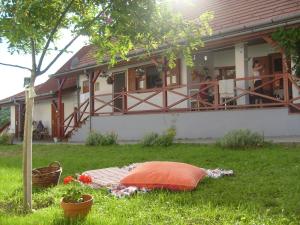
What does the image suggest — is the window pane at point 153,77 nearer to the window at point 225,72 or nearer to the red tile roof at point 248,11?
the window at point 225,72

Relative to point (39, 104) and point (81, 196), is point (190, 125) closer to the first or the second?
point (81, 196)

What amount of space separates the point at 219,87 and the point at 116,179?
638 centimetres

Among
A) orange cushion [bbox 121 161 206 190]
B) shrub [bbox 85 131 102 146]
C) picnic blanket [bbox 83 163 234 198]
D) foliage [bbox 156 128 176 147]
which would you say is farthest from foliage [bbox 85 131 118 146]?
orange cushion [bbox 121 161 206 190]

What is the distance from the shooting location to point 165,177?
620cm

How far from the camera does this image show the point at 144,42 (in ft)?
18.6

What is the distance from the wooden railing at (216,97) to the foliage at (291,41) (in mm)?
539

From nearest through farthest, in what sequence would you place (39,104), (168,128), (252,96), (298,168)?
(298,168)
(252,96)
(168,128)
(39,104)

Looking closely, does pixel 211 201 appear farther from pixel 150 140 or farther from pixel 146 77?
pixel 146 77

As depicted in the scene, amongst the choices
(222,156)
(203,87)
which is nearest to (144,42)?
(222,156)

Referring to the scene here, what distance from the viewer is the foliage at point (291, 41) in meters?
10.7

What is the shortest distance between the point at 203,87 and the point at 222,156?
5140mm

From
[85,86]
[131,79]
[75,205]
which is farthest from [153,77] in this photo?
[75,205]

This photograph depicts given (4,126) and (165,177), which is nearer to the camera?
(165,177)

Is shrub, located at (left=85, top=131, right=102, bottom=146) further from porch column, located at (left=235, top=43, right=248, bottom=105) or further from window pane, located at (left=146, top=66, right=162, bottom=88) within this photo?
porch column, located at (left=235, top=43, right=248, bottom=105)
